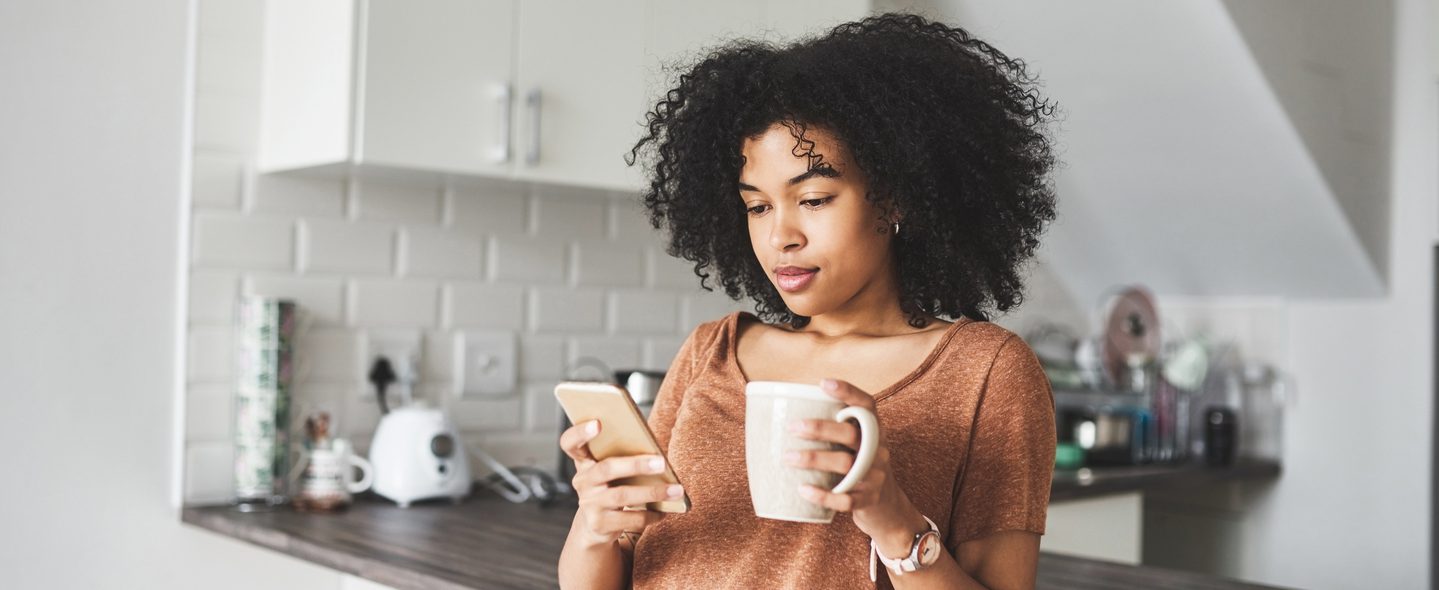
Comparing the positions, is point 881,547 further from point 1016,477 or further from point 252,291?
point 252,291

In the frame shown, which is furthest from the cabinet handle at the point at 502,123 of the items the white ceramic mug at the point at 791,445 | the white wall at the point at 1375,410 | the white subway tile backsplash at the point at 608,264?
the white wall at the point at 1375,410

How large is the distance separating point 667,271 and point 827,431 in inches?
77.8

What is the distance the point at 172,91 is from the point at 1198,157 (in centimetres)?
222

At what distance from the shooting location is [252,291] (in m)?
2.24

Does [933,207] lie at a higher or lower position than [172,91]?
lower

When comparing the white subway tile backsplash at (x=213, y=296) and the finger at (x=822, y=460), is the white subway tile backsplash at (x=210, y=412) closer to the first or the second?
the white subway tile backsplash at (x=213, y=296)

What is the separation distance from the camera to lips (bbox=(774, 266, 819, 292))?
1077 millimetres

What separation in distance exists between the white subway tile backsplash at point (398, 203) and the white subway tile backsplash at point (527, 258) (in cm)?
15

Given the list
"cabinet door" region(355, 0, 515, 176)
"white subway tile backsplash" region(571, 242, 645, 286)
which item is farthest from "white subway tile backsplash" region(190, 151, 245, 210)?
"white subway tile backsplash" region(571, 242, 645, 286)

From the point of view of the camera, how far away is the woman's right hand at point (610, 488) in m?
0.98

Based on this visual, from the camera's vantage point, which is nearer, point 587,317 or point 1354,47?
point 587,317

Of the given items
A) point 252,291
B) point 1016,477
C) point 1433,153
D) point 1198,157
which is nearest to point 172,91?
point 252,291

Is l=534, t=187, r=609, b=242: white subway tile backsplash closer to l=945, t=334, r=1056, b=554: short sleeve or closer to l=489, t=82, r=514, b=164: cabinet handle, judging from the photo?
l=489, t=82, r=514, b=164: cabinet handle

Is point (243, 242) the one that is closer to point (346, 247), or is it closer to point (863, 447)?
point (346, 247)
